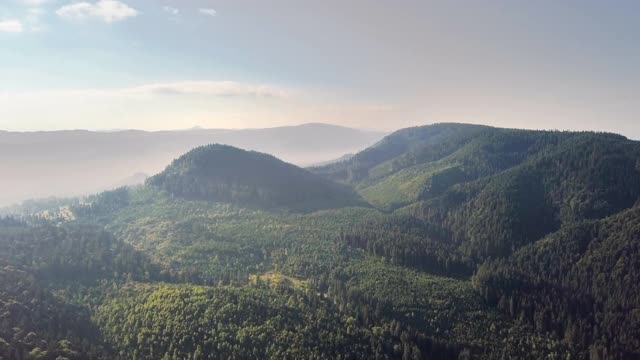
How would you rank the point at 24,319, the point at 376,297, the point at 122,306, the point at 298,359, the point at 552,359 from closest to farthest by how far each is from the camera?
the point at 298,359
the point at 24,319
the point at 552,359
the point at 122,306
the point at 376,297

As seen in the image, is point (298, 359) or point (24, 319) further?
point (24, 319)

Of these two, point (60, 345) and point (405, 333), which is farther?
point (405, 333)

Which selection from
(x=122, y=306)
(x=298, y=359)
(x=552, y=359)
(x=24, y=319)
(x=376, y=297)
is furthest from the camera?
(x=376, y=297)

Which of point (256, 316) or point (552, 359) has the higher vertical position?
point (256, 316)

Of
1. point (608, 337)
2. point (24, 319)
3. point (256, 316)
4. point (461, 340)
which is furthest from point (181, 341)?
point (608, 337)

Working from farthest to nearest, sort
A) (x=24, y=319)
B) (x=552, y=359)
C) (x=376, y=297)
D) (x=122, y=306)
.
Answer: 1. (x=376, y=297)
2. (x=122, y=306)
3. (x=552, y=359)
4. (x=24, y=319)

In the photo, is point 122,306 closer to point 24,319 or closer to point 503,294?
point 24,319

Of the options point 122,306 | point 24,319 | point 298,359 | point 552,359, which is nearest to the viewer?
point 298,359

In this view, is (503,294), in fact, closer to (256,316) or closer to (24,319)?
(256,316)

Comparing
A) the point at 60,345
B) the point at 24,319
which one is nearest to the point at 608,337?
the point at 60,345
